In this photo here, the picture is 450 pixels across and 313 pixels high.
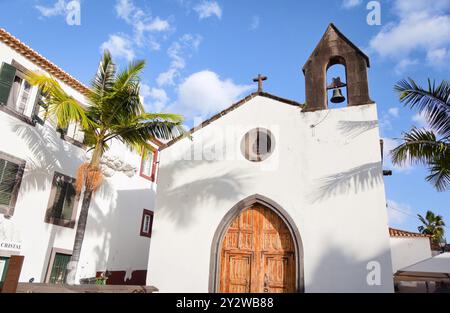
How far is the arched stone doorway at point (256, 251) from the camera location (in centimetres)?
917

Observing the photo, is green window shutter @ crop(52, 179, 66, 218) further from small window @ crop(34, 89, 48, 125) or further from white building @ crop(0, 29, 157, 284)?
small window @ crop(34, 89, 48, 125)

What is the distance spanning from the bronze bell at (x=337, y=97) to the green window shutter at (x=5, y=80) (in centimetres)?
1059

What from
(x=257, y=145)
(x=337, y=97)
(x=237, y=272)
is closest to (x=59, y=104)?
(x=257, y=145)

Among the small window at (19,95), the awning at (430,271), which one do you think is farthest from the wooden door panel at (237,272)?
the small window at (19,95)

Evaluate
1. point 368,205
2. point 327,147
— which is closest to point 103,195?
point 327,147

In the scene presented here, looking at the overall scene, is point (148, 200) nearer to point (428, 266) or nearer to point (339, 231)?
point (339, 231)

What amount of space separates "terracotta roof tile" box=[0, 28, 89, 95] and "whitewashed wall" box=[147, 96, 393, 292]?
473cm

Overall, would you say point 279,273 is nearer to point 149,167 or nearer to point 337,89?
point 337,89

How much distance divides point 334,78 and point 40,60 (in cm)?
1057

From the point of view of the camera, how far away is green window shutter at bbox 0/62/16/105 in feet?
36.6

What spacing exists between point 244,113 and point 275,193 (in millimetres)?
2951

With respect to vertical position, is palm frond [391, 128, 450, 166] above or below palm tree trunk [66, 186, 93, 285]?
above

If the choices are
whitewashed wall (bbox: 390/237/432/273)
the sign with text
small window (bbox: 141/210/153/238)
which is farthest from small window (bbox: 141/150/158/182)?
whitewashed wall (bbox: 390/237/432/273)

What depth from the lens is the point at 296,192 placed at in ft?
31.3
